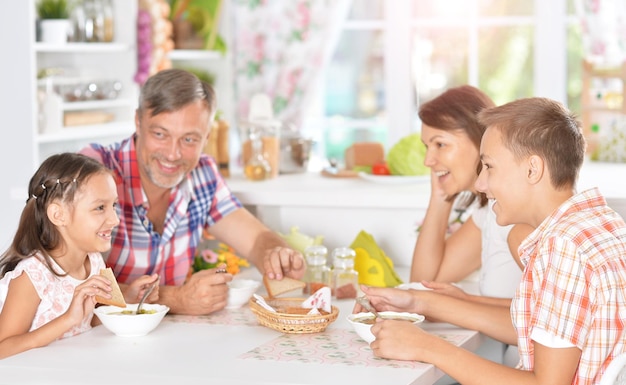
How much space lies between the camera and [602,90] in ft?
15.7

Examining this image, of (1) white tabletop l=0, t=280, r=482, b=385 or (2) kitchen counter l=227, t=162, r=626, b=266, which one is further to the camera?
(2) kitchen counter l=227, t=162, r=626, b=266

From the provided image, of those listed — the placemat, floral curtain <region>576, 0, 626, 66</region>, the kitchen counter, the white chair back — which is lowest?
the placemat

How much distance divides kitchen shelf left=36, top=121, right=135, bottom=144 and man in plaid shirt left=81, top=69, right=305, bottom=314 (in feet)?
4.28

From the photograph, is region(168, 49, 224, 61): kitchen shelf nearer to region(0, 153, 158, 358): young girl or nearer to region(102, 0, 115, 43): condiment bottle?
region(102, 0, 115, 43): condiment bottle

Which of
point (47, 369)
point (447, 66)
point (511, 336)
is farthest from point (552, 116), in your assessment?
point (447, 66)

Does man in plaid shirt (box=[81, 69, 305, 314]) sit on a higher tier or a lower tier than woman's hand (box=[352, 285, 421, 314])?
higher

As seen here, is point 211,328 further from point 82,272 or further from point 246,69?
point 246,69

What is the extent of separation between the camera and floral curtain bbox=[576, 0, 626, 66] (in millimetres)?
5023

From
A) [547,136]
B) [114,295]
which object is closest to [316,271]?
[114,295]

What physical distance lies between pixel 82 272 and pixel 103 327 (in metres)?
0.14

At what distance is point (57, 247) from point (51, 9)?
7.00 feet

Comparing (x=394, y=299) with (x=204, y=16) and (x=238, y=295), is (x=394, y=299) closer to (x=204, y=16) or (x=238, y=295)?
(x=238, y=295)

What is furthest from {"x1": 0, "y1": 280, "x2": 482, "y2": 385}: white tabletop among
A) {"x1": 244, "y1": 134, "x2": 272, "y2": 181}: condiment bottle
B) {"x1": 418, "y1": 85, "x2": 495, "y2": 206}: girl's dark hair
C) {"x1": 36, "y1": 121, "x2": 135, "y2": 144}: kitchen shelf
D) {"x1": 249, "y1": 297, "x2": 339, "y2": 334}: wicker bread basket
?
{"x1": 36, "y1": 121, "x2": 135, "y2": 144}: kitchen shelf

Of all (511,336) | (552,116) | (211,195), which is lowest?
(511,336)
